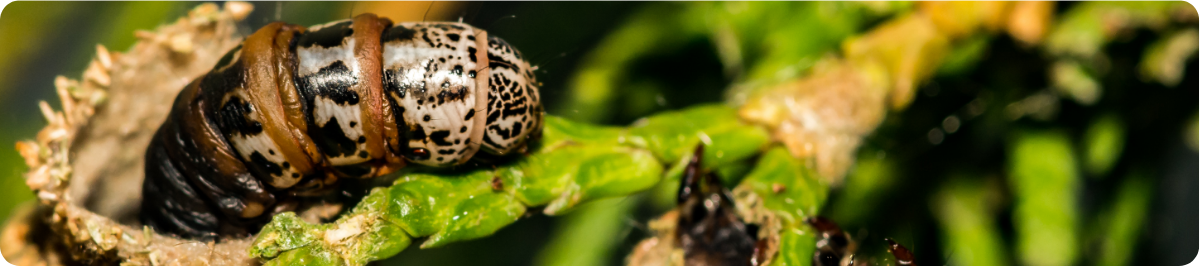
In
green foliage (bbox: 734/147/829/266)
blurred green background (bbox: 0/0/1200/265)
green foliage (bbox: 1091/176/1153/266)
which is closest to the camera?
green foliage (bbox: 734/147/829/266)

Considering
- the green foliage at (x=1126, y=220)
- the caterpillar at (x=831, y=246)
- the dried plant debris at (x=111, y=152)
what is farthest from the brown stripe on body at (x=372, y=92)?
the green foliage at (x=1126, y=220)

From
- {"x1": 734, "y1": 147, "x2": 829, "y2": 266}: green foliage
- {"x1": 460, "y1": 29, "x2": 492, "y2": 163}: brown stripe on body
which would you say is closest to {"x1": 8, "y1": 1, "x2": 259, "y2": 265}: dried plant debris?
{"x1": 460, "y1": 29, "x2": 492, "y2": 163}: brown stripe on body

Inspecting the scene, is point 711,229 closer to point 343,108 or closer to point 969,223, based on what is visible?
point 343,108

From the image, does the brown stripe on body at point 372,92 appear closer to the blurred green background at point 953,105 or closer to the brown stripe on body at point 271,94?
the brown stripe on body at point 271,94

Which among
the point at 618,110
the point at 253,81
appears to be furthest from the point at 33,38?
the point at 618,110

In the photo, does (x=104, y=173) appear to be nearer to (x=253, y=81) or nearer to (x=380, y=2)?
(x=253, y=81)

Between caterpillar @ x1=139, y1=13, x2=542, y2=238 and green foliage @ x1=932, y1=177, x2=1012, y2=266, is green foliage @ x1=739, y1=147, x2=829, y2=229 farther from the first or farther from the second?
green foliage @ x1=932, y1=177, x2=1012, y2=266

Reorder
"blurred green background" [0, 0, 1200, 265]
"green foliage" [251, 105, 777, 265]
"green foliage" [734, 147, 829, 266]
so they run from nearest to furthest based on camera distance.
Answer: "green foliage" [251, 105, 777, 265], "green foliage" [734, 147, 829, 266], "blurred green background" [0, 0, 1200, 265]
